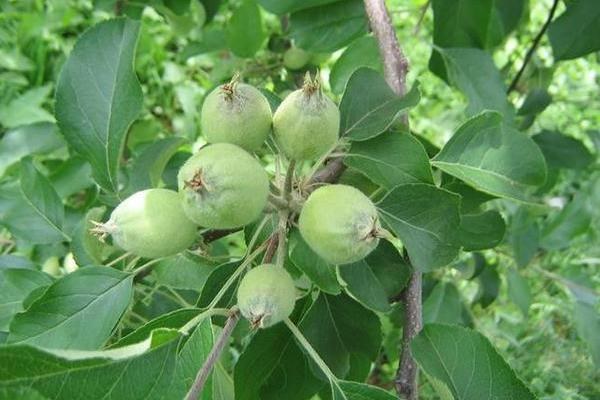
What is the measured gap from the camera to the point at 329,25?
1631mm

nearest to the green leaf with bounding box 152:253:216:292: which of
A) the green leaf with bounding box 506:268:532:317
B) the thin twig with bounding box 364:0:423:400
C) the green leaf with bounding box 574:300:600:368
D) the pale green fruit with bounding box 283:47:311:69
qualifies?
the thin twig with bounding box 364:0:423:400

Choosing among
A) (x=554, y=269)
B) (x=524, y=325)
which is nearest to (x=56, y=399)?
(x=524, y=325)

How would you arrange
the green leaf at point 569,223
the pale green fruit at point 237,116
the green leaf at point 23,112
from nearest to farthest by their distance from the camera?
the pale green fruit at point 237,116
the green leaf at point 569,223
the green leaf at point 23,112

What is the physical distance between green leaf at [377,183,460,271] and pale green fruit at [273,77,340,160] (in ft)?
0.47

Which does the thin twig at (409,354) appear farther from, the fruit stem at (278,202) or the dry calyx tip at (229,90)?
the dry calyx tip at (229,90)

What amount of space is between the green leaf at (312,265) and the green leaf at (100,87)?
371mm

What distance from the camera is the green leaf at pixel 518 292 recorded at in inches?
79.9

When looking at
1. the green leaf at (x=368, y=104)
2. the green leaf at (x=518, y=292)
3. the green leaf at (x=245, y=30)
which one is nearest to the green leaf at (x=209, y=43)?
the green leaf at (x=245, y=30)

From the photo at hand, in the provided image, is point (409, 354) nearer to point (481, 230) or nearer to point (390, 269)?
point (390, 269)

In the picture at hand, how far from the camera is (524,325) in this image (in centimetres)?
282

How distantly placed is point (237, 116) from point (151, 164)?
42cm

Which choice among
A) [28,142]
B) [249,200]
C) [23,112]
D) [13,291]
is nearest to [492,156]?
[249,200]

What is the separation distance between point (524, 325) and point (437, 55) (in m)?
1.51

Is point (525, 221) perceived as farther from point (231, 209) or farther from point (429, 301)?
point (231, 209)
